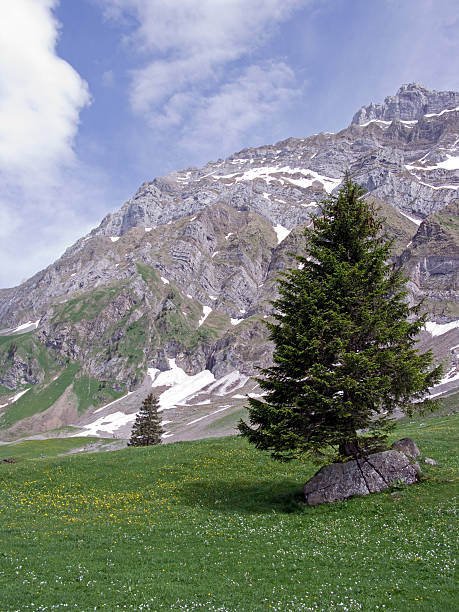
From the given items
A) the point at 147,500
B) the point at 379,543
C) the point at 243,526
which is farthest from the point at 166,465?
the point at 379,543

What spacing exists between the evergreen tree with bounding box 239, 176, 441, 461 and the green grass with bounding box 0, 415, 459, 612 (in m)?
3.56

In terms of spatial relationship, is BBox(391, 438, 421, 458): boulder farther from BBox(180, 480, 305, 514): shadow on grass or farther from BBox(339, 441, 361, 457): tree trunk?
BBox(180, 480, 305, 514): shadow on grass

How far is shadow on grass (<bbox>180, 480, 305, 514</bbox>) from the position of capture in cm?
2103

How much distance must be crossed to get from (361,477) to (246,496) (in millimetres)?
7105

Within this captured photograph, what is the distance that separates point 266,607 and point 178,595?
9.14 ft

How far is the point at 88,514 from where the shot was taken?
22.1 m

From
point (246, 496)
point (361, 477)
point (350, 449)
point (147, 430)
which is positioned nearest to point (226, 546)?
point (246, 496)

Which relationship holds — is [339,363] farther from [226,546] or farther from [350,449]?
[226,546]

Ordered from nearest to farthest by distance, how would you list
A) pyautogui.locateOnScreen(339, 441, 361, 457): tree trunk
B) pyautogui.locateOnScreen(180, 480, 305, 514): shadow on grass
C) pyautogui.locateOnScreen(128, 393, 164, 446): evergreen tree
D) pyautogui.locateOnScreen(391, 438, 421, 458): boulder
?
1. pyautogui.locateOnScreen(339, 441, 361, 457): tree trunk
2. pyautogui.locateOnScreen(180, 480, 305, 514): shadow on grass
3. pyautogui.locateOnScreen(391, 438, 421, 458): boulder
4. pyautogui.locateOnScreen(128, 393, 164, 446): evergreen tree

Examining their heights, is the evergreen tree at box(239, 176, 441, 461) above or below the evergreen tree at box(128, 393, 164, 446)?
above

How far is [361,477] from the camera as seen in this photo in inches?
802

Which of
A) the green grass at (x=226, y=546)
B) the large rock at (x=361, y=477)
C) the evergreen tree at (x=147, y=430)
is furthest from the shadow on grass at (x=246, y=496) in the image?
the evergreen tree at (x=147, y=430)

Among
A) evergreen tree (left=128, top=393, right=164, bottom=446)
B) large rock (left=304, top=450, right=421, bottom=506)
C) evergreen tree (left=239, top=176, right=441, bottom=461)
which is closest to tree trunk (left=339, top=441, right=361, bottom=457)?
evergreen tree (left=239, top=176, right=441, bottom=461)

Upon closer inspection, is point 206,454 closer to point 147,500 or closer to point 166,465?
point 166,465
